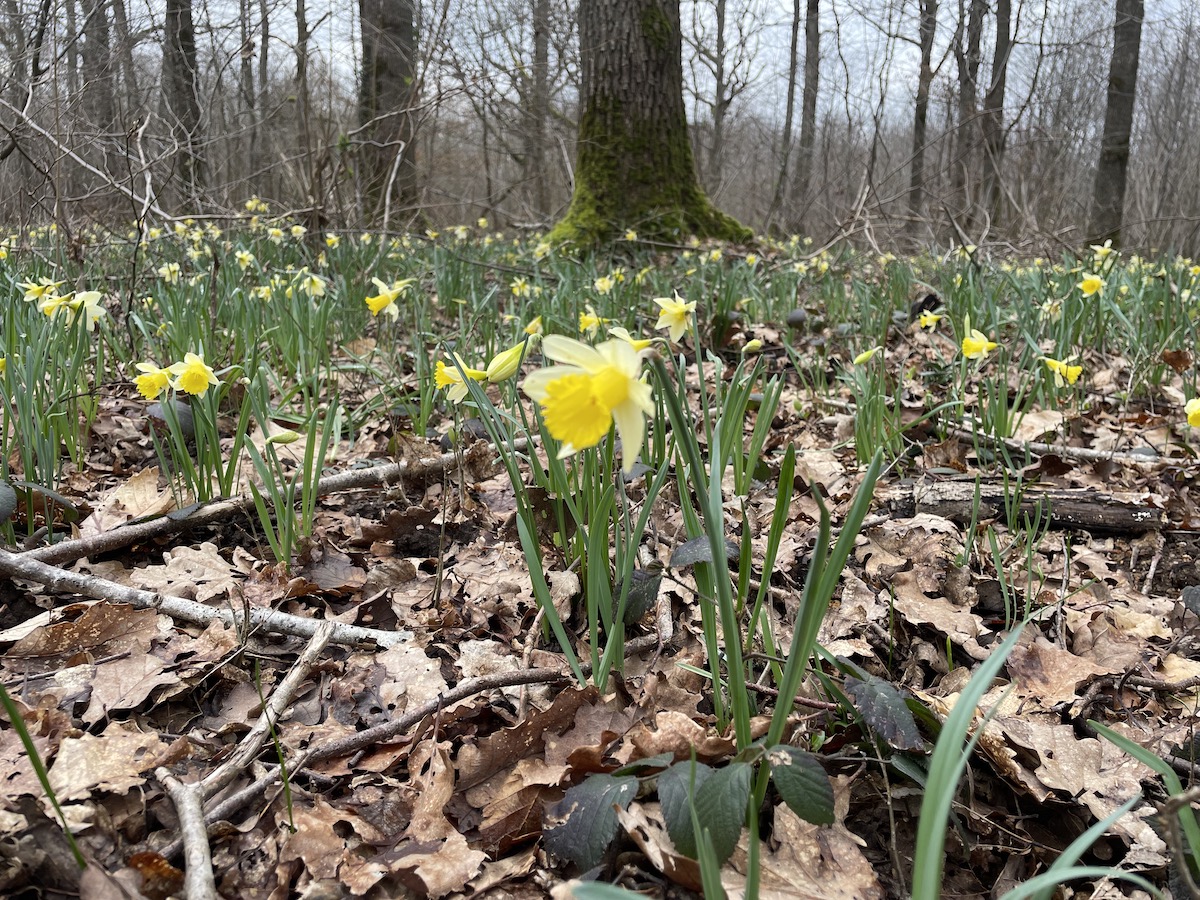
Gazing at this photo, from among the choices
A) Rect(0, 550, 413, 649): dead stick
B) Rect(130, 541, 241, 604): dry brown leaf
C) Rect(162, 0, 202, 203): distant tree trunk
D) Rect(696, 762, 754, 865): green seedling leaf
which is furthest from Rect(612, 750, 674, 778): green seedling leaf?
Rect(162, 0, 202, 203): distant tree trunk

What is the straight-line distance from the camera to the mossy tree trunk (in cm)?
701

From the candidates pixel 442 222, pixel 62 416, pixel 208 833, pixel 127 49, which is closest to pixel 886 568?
pixel 208 833

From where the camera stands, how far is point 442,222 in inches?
506

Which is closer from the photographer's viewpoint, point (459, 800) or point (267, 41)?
point (459, 800)

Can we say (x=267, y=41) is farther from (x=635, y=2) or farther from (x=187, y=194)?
(x=635, y=2)

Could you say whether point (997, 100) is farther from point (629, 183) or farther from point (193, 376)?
point (193, 376)

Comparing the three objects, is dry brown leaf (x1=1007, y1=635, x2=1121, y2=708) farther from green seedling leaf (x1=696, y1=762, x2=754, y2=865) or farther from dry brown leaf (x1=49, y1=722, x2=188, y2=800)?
dry brown leaf (x1=49, y1=722, x2=188, y2=800)

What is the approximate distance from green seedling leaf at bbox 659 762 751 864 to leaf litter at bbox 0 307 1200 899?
0.01m

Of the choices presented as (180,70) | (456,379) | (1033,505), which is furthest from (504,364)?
(180,70)

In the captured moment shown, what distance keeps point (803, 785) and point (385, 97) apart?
365 inches

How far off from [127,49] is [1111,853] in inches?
217

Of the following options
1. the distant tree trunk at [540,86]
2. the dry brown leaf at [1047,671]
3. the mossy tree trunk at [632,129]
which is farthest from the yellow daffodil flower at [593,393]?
the mossy tree trunk at [632,129]

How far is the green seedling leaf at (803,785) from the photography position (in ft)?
2.91

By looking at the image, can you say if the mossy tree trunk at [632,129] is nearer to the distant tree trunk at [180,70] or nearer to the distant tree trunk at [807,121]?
the distant tree trunk at [180,70]
